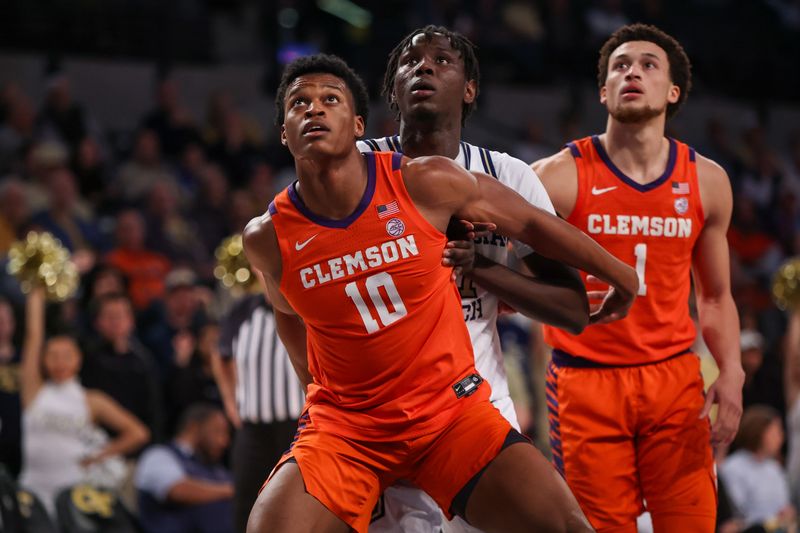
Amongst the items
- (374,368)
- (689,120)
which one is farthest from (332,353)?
(689,120)

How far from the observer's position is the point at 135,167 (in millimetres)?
9797

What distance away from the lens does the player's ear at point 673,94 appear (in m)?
4.47

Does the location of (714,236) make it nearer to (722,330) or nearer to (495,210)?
(722,330)

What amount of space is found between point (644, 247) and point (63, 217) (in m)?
5.49

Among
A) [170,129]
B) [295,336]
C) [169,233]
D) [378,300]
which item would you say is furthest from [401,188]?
[170,129]

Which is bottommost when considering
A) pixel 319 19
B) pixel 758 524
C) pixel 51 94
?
pixel 758 524

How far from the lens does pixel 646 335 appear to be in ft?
14.0

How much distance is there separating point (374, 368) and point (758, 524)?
14.3 ft

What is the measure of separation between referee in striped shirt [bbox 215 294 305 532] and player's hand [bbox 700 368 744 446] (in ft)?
8.17

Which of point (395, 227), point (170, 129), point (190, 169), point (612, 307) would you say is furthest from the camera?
point (170, 129)

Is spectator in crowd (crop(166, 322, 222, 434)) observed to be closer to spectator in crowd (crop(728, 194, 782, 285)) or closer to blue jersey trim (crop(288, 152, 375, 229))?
blue jersey trim (crop(288, 152, 375, 229))

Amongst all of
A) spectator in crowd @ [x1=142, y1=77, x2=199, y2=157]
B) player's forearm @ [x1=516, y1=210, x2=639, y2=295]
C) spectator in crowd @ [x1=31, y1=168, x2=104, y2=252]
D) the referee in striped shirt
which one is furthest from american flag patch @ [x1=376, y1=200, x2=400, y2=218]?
spectator in crowd @ [x1=142, y1=77, x2=199, y2=157]

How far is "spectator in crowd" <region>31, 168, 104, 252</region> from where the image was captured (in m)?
8.51

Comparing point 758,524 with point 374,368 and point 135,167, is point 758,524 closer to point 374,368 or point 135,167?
point 374,368
